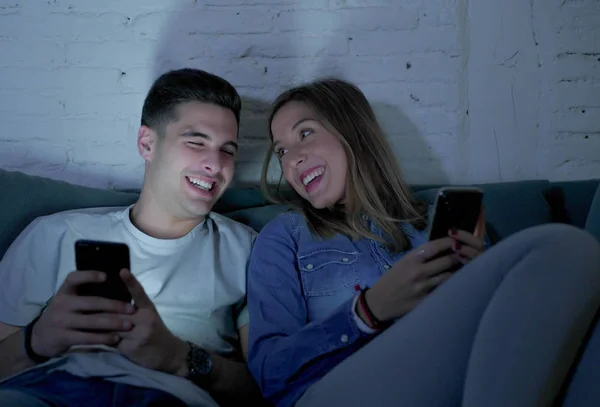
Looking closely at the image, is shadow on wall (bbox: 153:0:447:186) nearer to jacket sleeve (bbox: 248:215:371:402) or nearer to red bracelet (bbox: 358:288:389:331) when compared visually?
jacket sleeve (bbox: 248:215:371:402)

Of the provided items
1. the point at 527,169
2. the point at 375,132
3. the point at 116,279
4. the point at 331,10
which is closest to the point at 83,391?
the point at 116,279

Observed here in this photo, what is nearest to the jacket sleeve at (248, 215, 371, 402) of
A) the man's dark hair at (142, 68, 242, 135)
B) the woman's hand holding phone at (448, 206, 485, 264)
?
the woman's hand holding phone at (448, 206, 485, 264)

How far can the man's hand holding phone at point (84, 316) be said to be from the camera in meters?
0.83

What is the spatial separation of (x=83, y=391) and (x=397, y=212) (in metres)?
0.76

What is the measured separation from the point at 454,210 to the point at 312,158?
452mm

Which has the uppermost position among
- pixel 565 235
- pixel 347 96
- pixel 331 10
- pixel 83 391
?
pixel 331 10

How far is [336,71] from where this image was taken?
156 cm

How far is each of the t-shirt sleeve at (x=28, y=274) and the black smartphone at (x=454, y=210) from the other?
2.63 feet

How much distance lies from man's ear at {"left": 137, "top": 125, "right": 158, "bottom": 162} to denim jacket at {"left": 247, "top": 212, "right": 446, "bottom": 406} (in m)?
0.36

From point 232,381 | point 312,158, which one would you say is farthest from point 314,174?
point 232,381

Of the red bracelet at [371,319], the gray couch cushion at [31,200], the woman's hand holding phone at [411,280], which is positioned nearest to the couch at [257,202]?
the gray couch cushion at [31,200]

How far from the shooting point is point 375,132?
128 centimetres

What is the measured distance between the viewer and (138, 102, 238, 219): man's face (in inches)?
46.4

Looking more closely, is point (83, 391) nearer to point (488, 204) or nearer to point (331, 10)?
point (488, 204)
